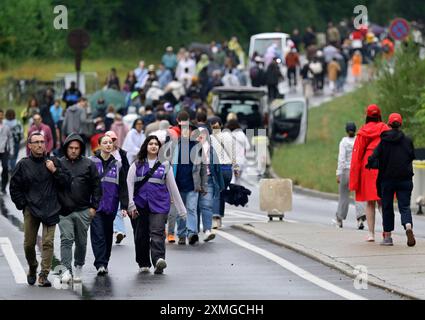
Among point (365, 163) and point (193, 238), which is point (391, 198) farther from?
point (193, 238)

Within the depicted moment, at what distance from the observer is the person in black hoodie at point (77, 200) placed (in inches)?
703

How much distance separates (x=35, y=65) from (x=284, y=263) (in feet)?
153

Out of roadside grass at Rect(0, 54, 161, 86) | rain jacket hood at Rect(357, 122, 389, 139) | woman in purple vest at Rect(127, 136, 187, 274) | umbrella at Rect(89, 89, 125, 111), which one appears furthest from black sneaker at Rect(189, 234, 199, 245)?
roadside grass at Rect(0, 54, 161, 86)

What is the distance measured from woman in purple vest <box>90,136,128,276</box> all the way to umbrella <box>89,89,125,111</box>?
28.1 m

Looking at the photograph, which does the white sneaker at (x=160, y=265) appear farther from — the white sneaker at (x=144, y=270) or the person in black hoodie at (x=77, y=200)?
the person in black hoodie at (x=77, y=200)

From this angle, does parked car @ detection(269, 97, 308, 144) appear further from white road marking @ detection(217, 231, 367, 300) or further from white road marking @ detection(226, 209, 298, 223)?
white road marking @ detection(217, 231, 367, 300)

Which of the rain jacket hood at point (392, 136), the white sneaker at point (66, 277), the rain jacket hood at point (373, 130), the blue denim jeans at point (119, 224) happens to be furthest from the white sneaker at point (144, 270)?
the rain jacket hood at point (373, 130)

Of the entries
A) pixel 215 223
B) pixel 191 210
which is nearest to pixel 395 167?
pixel 191 210

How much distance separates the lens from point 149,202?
62.2ft

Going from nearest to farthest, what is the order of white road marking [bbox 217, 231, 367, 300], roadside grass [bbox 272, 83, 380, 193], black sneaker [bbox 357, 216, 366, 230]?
1. white road marking [bbox 217, 231, 367, 300]
2. black sneaker [bbox 357, 216, 366, 230]
3. roadside grass [bbox 272, 83, 380, 193]

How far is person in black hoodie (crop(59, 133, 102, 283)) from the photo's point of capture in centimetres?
1784

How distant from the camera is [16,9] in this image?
61.8 m

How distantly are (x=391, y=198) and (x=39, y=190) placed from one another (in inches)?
212
